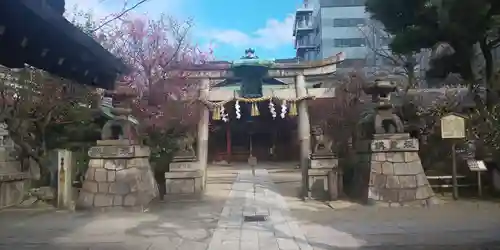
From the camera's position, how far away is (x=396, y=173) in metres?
11.0

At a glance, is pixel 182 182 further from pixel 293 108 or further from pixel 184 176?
pixel 293 108

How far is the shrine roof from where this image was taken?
136 inches

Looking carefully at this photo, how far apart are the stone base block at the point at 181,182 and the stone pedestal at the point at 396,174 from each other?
541cm

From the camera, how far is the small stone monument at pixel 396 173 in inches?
429

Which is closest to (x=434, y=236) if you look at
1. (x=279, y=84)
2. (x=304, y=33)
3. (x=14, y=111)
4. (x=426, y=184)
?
(x=426, y=184)

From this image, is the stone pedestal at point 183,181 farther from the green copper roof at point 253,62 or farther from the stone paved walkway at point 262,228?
the green copper roof at point 253,62

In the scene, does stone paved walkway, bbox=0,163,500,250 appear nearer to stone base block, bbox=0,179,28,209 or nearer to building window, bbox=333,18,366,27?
stone base block, bbox=0,179,28,209

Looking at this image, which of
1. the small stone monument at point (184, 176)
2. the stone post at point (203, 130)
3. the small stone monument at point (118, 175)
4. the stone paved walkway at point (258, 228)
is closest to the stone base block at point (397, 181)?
the stone paved walkway at point (258, 228)

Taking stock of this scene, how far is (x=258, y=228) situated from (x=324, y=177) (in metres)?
5.35

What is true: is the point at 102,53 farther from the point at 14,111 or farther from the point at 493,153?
the point at 493,153

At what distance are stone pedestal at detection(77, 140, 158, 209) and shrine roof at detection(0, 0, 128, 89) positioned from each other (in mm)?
6051

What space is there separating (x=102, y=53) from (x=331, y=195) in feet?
30.6

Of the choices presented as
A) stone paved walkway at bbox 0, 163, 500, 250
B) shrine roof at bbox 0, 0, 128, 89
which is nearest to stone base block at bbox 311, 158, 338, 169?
stone paved walkway at bbox 0, 163, 500, 250

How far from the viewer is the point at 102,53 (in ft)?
15.7
